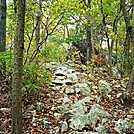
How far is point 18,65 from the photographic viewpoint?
146 inches

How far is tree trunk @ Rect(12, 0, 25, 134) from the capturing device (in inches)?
143

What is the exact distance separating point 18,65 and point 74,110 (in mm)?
1877

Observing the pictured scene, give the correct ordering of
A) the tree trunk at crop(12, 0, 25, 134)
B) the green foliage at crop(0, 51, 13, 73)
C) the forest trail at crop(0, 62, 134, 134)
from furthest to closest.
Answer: the green foliage at crop(0, 51, 13, 73) < the forest trail at crop(0, 62, 134, 134) < the tree trunk at crop(12, 0, 25, 134)

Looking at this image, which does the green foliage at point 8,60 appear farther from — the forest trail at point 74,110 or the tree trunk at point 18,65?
the tree trunk at point 18,65

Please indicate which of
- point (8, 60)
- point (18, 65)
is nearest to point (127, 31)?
point (8, 60)

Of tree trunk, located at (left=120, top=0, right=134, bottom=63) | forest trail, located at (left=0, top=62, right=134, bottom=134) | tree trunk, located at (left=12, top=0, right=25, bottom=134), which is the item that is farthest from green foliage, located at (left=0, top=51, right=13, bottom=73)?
tree trunk, located at (left=120, top=0, right=134, bottom=63)

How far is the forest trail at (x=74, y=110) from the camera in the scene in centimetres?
460

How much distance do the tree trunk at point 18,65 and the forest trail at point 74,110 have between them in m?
0.81

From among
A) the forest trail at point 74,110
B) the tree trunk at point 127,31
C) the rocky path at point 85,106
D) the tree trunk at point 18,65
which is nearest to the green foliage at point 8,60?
the forest trail at point 74,110

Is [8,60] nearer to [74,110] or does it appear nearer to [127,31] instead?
[74,110]

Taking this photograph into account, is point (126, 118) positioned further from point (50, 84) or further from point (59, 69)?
point (59, 69)

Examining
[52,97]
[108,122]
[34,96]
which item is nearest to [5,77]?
[34,96]

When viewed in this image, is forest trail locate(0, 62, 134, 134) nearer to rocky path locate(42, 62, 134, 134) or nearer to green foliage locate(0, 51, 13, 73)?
rocky path locate(42, 62, 134, 134)

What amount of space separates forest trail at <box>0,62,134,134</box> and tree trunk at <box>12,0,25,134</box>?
2.65 ft
